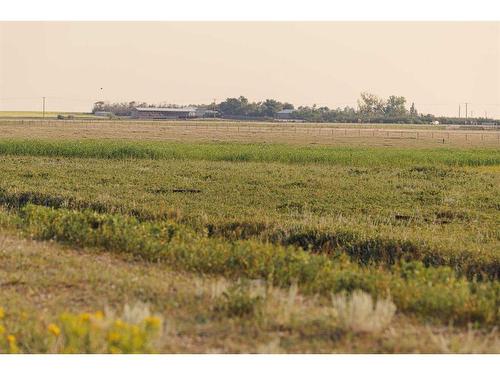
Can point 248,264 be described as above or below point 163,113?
below

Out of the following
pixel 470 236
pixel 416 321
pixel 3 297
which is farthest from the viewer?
pixel 470 236

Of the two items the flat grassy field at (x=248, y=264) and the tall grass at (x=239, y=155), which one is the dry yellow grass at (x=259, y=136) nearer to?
the tall grass at (x=239, y=155)

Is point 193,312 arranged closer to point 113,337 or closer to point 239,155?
point 113,337

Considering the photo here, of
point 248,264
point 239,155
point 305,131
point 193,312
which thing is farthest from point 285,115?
point 193,312

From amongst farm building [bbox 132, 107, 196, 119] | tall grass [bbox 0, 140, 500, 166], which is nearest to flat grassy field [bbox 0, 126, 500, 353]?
tall grass [bbox 0, 140, 500, 166]

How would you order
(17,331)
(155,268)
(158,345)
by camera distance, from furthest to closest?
(155,268) → (17,331) → (158,345)

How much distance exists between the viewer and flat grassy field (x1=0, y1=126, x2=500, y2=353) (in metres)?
8.24

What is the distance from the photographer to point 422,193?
23641 millimetres

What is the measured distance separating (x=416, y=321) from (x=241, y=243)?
4882 mm

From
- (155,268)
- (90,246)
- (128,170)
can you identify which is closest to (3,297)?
(155,268)

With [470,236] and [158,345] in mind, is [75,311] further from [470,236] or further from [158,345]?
[470,236]

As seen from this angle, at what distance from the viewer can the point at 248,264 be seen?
11.5m

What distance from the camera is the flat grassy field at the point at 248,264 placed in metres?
8.24

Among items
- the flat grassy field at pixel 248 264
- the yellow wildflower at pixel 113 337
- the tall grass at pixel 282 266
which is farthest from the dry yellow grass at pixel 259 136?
the yellow wildflower at pixel 113 337
